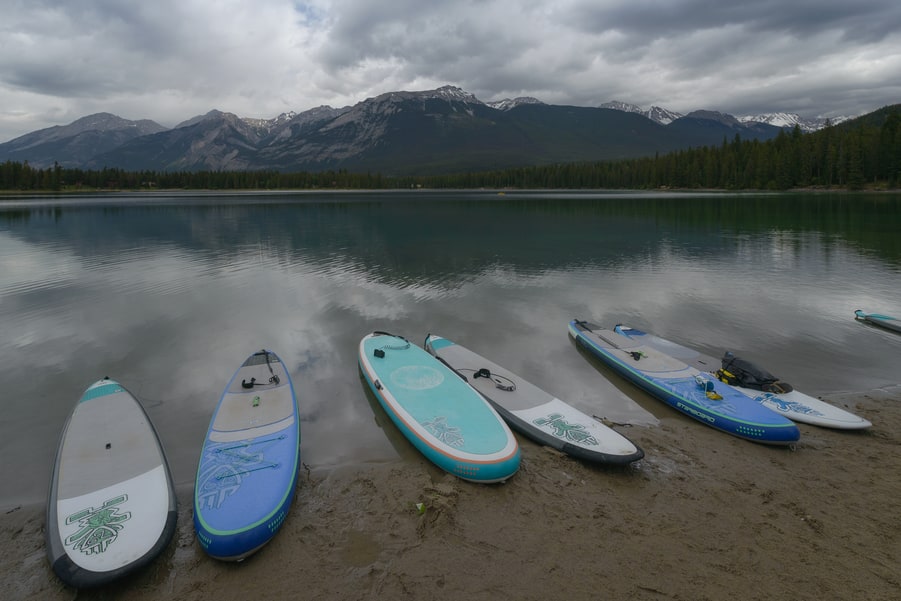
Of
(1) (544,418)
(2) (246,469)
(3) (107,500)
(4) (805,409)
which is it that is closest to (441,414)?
(1) (544,418)

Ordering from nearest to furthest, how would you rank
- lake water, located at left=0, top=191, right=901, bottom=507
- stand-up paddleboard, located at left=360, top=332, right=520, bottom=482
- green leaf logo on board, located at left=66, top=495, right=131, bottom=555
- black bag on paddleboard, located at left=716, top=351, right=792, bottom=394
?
green leaf logo on board, located at left=66, top=495, right=131, bottom=555 → stand-up paddleboard, located at left=360, top=332, right=520, bottom=482 → black bag on paddleboard, located at left=716, top=351, right=792, bottom=394 → lake water, located at left=0, top=191, right=901, bottom=507

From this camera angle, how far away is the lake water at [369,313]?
14.4m

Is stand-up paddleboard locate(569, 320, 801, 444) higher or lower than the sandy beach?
higher

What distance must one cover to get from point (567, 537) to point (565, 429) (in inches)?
139

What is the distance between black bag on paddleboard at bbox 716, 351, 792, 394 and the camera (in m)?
14.0

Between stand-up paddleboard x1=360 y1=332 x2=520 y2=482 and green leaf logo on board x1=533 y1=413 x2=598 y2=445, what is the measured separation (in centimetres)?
134

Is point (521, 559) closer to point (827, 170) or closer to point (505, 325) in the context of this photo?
point (505, 325)

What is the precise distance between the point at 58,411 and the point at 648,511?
57.5 feet

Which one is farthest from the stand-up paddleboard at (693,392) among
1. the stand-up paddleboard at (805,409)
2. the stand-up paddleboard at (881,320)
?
the stand-up paddleboard at (881,320)

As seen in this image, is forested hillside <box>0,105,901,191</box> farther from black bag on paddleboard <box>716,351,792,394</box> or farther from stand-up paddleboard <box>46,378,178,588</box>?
stand-up paddleboard <box>46,378,178,588</box>

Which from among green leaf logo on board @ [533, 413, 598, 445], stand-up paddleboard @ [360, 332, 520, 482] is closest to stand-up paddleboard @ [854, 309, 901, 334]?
green leaf logo on board @ [533, 413, 598, 445]

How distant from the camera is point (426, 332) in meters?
21.6

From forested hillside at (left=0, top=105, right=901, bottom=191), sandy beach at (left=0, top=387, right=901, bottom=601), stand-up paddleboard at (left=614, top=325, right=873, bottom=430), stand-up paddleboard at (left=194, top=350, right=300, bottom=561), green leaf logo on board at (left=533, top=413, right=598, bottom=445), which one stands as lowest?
sandy beach at (left=0, top=387, right=901, bottom=601)

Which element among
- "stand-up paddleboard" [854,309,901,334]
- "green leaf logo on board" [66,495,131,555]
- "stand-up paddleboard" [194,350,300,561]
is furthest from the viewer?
"stand-up paddleboard" [854,309,901,334]
